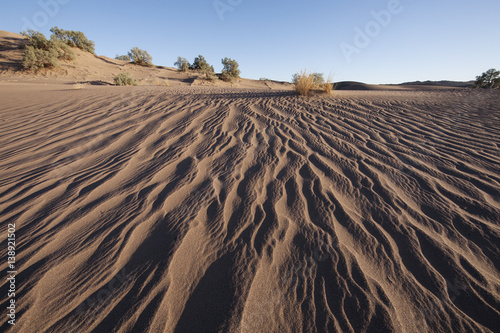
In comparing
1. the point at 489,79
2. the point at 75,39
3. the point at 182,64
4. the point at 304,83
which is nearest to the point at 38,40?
the point at 75,39

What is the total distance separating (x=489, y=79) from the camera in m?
12.7

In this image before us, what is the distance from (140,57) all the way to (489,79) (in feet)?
86.1

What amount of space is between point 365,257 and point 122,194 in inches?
87.3

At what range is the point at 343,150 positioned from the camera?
2.67m

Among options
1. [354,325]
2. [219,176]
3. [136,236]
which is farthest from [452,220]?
[136,236]

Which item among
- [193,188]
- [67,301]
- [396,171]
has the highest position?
[396,171]

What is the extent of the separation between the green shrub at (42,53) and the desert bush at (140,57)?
4.81m

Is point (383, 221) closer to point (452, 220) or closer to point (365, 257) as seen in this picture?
point (365, 257)

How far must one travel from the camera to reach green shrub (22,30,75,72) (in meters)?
11.7

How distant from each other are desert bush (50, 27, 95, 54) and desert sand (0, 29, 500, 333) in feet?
62.8

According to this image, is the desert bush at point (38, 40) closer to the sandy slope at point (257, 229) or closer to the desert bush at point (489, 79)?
the sandy slope at point (257, 229)

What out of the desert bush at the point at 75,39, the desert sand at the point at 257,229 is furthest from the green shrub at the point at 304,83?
the desert bush at the point at 75,39

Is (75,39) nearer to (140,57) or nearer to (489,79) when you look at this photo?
(140,57)

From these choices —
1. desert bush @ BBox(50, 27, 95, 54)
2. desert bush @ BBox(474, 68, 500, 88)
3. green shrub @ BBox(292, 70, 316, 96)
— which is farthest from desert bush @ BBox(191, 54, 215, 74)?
desert bush @ BBox(474, 68, 500, 88)
